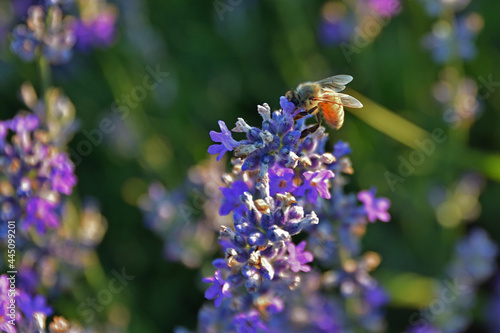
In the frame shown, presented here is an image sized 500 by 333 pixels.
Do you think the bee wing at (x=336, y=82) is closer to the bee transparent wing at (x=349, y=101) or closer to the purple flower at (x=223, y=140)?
the bee transparent wing at (x=349, y=101)

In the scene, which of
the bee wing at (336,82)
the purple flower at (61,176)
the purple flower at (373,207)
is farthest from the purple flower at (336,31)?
the purple flower at (61,176)

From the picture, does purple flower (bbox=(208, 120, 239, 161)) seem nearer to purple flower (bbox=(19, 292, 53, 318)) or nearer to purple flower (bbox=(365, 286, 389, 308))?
purple flower (bbox=(19, 292, 53, 318))

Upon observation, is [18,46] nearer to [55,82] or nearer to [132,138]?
[132,138]

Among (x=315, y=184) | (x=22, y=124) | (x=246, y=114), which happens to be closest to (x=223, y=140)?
(x=315, y=184)

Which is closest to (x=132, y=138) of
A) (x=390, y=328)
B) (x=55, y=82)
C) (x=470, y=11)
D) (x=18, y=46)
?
(x=55, y=82)

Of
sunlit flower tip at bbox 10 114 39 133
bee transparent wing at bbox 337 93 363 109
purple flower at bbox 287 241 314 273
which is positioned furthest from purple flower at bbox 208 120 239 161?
sunlit flower tip at bbox 10 114 39 133

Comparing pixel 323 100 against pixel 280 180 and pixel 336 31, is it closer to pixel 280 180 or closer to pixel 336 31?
pixel 280 180
